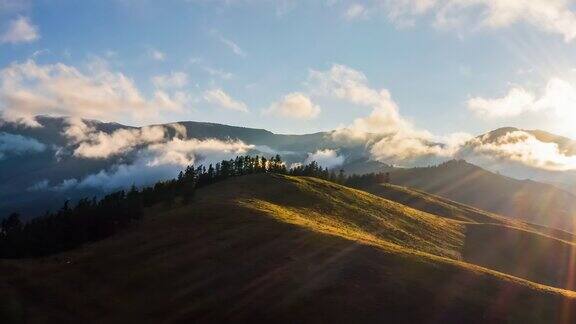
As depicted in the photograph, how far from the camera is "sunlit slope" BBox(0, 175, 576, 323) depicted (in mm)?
54688

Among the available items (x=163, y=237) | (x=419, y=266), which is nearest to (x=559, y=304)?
(x=419, y=266)

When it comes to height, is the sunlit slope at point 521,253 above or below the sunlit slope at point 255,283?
below

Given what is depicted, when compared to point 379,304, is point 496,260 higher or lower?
lower

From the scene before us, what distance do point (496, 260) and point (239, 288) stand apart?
89966mm

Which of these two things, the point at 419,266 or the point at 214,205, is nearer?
the point at 419,266

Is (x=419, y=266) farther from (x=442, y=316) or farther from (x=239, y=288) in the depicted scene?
(x=239, y=288)

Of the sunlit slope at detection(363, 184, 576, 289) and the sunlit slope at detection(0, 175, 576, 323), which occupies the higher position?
the sunlit slope at detection(0, 175, 576, 323)

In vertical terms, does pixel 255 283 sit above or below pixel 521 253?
above

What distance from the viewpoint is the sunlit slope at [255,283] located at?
2153 inches

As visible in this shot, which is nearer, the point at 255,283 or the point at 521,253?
the point at 255,283

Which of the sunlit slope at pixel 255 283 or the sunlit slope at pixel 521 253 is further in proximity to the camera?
the sunlit slope at pixel 521 253

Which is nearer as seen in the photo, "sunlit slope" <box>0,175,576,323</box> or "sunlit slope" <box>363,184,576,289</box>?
"sunlit slope" <box>0,175,576,323</box>

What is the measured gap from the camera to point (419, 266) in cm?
6738

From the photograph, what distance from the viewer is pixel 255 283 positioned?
2381 inches
